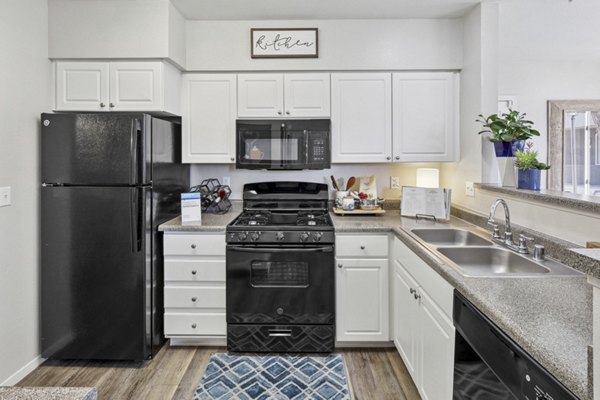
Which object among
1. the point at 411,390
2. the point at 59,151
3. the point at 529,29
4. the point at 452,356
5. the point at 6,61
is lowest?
the point at 411,390

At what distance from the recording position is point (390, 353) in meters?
2.67

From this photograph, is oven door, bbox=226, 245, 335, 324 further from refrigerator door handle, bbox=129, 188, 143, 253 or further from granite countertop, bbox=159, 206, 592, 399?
granite countertop, bbox=159, 206, 592, 399

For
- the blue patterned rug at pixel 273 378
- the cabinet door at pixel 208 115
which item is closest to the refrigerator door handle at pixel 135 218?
the cabinet door at pixel 208 115

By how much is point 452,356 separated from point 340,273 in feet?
3.83

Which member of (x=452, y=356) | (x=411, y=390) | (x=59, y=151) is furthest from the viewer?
(x=59, y=151)

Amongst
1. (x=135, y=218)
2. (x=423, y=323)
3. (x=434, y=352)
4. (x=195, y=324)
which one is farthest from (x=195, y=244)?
(x=434, y=352)

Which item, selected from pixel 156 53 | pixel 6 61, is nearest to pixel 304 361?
pixel 156 53

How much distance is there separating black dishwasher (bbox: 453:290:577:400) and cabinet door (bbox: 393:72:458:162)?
1.72m

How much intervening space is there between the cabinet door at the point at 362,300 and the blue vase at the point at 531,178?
0.96m

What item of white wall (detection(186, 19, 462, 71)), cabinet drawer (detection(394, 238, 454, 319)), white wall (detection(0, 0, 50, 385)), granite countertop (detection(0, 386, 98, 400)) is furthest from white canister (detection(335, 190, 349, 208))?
granite countertop (detection(0, 386, 98, 400))

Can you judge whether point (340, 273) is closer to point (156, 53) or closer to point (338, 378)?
point (338, 378)

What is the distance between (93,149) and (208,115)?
88cm

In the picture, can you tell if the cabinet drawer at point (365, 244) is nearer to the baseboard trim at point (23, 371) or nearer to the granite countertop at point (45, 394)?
the granite countertop at point (45, 394)

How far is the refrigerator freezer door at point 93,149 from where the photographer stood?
243 centimetres
